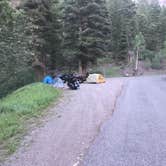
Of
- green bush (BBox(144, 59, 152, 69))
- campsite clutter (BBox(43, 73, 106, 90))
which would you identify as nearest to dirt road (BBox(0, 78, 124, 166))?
campsite clutter (BBox(43, 73, 106, 90))

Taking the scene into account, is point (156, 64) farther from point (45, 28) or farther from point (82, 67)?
point (45, 28)

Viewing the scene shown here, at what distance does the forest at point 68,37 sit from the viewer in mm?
23698

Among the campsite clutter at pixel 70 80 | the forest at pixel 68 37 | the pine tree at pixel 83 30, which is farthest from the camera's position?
the pine tree at pixel 83 30

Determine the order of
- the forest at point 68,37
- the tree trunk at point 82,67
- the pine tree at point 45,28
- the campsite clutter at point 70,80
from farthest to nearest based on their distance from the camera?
1. the tree trunk at point 82,67
2. the pine tree at point 45,28
3. the forest at point 68,37
4. the campsite clutter at point 70,80

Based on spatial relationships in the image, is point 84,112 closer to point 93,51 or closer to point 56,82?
point 56,82

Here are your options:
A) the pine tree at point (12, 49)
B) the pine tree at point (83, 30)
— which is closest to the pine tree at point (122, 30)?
the pine tree at point (83, 30)

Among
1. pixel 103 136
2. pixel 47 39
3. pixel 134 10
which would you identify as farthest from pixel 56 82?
pixel 134 10

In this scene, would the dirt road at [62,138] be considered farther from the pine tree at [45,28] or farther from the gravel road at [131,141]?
the pine tree at [45,28]

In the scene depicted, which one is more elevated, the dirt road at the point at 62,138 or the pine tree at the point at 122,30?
the pine tree at the point at 122,30

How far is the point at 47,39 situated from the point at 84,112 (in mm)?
23906

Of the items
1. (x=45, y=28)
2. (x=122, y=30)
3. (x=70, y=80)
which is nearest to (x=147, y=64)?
A: (x=122, y=30)

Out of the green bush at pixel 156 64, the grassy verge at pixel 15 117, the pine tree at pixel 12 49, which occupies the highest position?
the pine tree at pixel 12 49

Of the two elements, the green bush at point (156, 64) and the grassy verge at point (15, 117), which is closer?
the grassy verge at point (15, 117)

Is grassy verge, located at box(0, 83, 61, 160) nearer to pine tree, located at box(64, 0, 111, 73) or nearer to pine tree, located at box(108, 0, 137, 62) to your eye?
pine tree, located at box(64, 0, 111, 73)
